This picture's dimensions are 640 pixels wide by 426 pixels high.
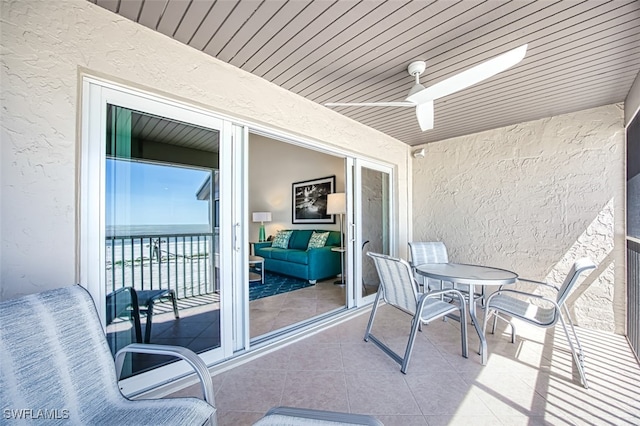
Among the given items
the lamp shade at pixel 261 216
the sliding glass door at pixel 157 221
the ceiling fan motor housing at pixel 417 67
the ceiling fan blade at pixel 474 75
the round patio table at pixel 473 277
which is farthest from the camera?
the lamp shade at pixel 261 216

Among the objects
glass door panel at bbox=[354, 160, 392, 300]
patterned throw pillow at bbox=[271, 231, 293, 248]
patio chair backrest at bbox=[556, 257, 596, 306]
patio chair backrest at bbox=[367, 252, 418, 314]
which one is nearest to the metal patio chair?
patio chair backrest at bbox=[367, 252, 418, 314]

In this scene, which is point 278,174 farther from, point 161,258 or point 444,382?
point 444,382

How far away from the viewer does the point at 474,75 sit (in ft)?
5.39

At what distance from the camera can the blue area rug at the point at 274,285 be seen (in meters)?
4.27

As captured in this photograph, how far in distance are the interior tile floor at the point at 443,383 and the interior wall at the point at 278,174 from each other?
11.7ft

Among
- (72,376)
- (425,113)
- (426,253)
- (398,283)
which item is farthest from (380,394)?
(425,113)

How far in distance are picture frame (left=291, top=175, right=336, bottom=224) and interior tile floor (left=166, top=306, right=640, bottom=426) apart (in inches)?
136

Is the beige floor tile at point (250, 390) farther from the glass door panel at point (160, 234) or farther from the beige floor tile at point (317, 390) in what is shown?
the glass door panel at point (160, 234)

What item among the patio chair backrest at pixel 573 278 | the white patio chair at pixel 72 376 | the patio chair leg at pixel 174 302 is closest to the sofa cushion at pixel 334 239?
the patio chair leg at pixel 174 302

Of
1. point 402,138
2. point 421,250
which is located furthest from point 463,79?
point 402,138

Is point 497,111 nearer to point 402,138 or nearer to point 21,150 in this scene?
point 402,138

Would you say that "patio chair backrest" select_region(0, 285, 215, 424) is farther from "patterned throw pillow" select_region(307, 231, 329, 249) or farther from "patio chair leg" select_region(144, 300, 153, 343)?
"patterned throw pillow" select_region(307, 231, 329, 249)

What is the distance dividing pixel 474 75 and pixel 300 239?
459 cm

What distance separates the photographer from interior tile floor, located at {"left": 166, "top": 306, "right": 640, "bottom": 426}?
1.60m
